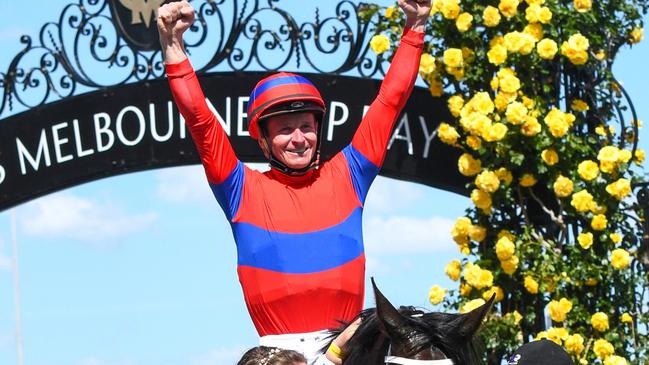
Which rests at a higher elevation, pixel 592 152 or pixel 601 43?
pixel 601 43

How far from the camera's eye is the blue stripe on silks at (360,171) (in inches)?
173

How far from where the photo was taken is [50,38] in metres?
8.16

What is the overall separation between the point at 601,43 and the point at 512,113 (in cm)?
76

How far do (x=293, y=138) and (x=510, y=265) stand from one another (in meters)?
3.26

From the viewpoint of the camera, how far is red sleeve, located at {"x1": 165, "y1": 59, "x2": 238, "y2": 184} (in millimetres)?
4184

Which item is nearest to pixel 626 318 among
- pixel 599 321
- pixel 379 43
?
pixel 599 321

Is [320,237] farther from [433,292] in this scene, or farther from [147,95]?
[147,95]

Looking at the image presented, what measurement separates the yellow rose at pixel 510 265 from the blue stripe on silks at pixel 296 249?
3133 mm

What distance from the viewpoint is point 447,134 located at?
7445 millimetres

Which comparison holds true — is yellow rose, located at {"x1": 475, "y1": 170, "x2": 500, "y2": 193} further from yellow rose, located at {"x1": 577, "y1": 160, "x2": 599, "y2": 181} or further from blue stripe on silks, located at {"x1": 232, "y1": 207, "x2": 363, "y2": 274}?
blue stripe on silks, located at {"x1": 232, "y1": 207, "x2": 363, "y2": 274}

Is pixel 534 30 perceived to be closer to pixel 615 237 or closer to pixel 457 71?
pixel 457 71

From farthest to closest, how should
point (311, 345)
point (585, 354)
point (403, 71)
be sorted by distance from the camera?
point (585, 354) < point (403, 71) < point (311, 345)

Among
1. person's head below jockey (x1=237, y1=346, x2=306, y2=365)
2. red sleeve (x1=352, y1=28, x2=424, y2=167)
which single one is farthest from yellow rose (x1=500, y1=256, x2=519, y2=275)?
person's head below jockey (x1=237, y1=346, x2=306, y2=365)

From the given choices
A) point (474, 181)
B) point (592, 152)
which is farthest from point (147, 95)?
point (592, 152)
